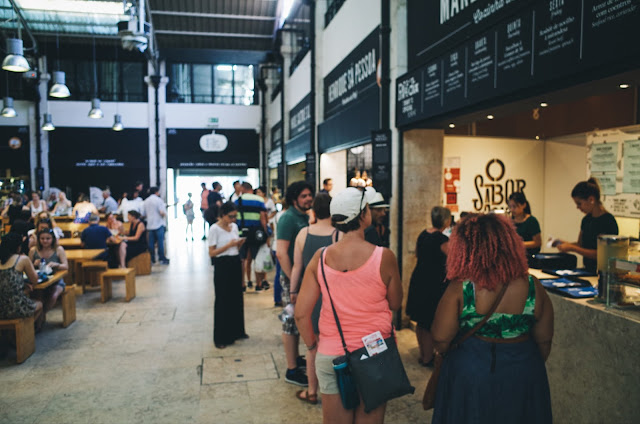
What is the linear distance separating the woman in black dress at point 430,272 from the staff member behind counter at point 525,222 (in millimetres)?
1590

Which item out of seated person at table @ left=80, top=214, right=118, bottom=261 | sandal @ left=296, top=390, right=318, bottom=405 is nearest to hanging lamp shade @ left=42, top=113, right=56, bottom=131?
seated person at table @ left=80, top=214, right=118, bottom=261

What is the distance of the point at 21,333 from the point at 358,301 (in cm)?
413

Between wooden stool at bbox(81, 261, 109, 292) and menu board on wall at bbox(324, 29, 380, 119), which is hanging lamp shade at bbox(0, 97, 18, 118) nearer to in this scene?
wooden stool at bbox(81, 261, 109, 292)

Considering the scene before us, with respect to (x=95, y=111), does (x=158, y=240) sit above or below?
below

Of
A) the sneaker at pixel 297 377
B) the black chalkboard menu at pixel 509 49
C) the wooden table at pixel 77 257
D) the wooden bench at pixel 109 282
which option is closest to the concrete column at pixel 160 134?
the wooden table at pixel 77 257

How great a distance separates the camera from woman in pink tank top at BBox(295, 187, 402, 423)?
96.4 inches

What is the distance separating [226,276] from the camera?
17.4 ft

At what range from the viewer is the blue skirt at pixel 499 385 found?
2174mm

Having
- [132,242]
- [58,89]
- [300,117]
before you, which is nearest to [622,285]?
[132,242]

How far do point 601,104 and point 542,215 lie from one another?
187cm

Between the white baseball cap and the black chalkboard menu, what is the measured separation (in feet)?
5.99

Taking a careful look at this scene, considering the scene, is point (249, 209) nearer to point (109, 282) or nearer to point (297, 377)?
point (109, 282)

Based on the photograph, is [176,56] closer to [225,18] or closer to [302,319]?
[225,18]

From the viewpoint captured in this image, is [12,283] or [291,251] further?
[12,283]
